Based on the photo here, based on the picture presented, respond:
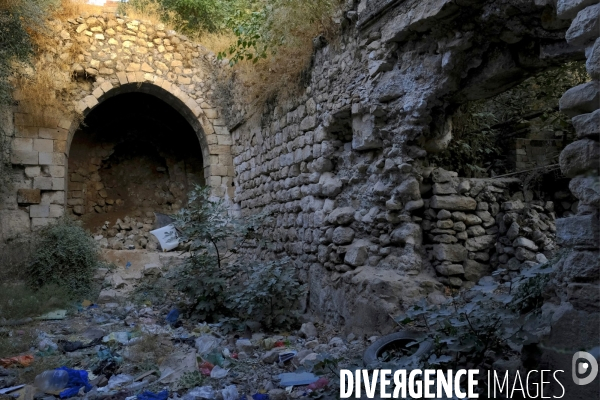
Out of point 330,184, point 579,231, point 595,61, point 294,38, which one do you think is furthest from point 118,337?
point 595,61

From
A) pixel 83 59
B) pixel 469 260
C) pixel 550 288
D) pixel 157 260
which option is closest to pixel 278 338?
pixel 469 260

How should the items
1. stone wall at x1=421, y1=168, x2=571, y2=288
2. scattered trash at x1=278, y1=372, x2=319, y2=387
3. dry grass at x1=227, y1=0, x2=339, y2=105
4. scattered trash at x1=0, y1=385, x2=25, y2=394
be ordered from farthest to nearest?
dry grass at x1=227, y1=0, x2=339, y2=105 < stone wall at x1=421, y1=168, x2=571, y2=288 < scattered trash at x1=278, y1=372, x2=319, y2=387 < scattered trash at x1=0, y1=385, x2=25, y2=394

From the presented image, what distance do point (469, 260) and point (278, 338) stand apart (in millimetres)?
1805

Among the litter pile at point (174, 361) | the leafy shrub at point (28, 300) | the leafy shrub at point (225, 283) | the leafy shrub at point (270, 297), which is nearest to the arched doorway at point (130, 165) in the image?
the leafy shrub at point (28, 300)

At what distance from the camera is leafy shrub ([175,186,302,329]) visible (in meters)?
4.65

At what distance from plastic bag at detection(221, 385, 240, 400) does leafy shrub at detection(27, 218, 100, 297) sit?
4.08 meters

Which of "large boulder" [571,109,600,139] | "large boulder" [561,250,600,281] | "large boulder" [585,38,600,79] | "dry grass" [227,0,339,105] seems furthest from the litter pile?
"dry grass" [227,0,339,105]

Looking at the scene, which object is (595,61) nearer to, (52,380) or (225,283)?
(52,380)

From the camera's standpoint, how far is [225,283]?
5.12 metres

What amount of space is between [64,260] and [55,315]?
5.25 feet

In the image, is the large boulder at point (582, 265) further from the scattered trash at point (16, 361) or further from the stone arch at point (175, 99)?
the stone arch at point (175, 99)

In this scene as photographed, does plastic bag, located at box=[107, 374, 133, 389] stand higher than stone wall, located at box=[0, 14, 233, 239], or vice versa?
stone wall, located at box=[0, 14, 233, 239]

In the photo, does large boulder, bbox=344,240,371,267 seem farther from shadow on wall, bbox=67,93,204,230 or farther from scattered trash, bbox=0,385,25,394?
shadow on wall, bbox=67,93,204,230

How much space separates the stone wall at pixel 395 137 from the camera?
3.39 metres
